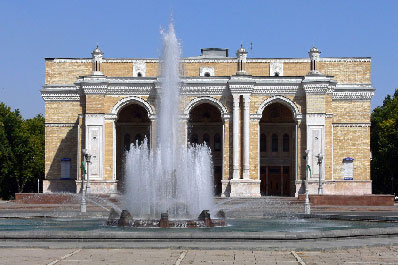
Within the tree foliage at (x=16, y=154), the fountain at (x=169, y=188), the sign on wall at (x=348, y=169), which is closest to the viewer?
the fountain at (x=169, y=188)

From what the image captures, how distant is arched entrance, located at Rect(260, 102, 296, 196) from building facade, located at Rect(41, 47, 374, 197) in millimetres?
78

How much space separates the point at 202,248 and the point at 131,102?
132 ft

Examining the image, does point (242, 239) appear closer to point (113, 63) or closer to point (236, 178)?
point (236, 178)

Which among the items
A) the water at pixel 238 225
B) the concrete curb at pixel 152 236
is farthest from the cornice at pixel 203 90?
the concrete curb at pixel 152 236

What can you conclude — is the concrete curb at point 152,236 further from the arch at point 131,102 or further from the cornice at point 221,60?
the cornice at point 221,60

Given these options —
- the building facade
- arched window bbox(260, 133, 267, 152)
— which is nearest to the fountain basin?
the building facade

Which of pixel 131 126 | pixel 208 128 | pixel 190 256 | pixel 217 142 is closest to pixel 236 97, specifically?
pixel 208 128

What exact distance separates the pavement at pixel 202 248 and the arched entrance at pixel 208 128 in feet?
138

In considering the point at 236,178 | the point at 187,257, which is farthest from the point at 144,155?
the point at 236,178

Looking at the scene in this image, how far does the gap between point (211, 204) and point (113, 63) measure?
32041 mm

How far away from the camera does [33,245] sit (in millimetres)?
19172

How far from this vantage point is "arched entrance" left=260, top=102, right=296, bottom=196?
6281 centimetres

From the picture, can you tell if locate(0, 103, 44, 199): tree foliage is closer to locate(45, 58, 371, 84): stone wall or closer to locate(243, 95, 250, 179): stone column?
locate(45, 58, 371, 84): stone wall

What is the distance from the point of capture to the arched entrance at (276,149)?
6281 centimetres
